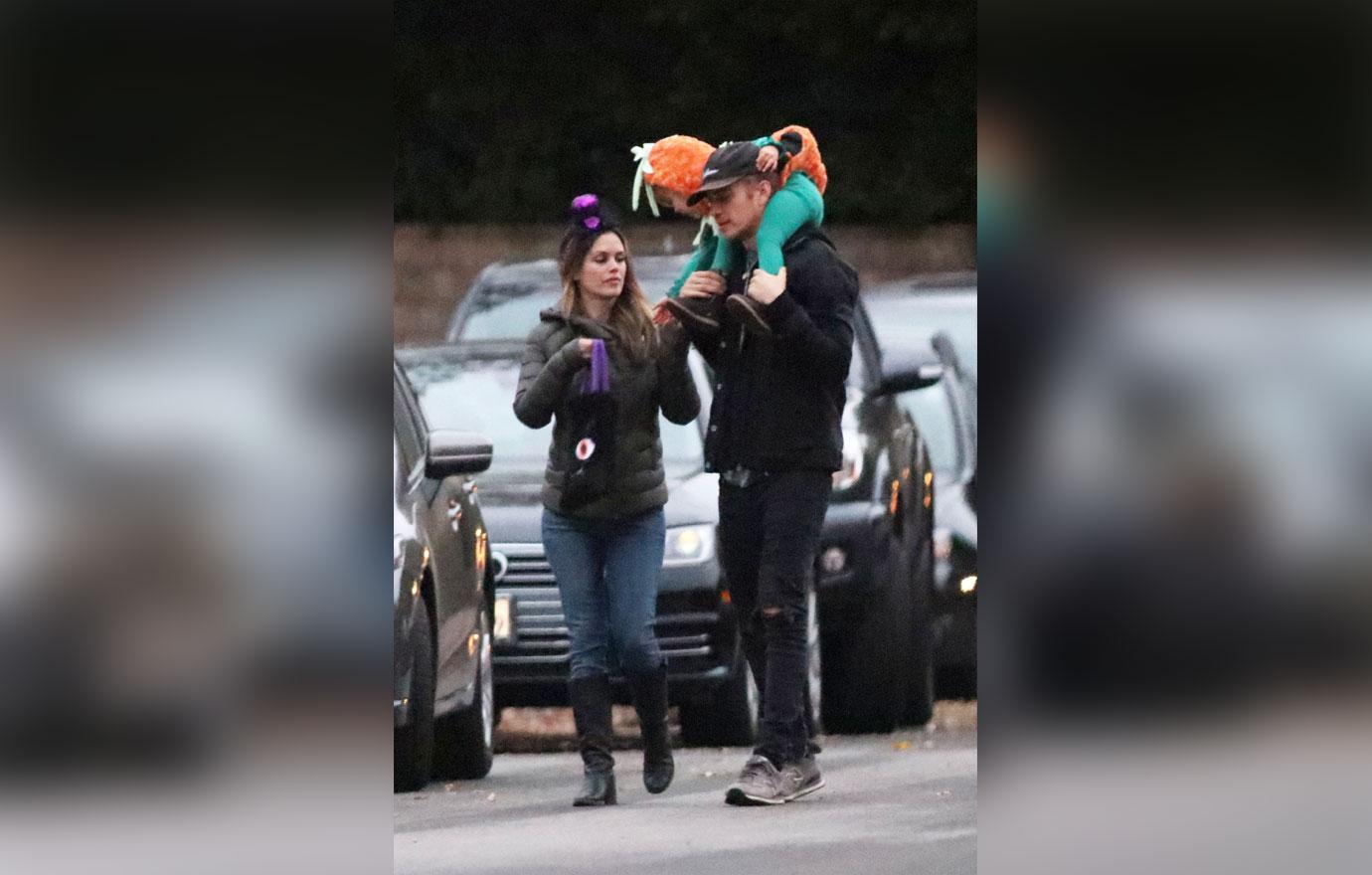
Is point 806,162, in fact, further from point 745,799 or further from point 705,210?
point 745,799

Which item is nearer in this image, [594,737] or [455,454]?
[594,737]

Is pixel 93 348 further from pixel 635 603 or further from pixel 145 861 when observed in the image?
pixel 635 603

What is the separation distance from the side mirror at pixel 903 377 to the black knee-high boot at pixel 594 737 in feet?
9.82

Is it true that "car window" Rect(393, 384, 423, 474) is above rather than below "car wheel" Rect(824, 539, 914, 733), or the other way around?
above

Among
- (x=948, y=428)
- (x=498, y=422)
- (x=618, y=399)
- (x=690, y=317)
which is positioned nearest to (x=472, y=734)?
(x=618, y=399)

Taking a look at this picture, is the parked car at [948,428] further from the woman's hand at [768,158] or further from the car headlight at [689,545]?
the woman's hand at [768,158]

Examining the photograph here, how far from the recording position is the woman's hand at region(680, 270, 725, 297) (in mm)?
8852

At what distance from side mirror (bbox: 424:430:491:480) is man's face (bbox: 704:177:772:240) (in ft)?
4.29

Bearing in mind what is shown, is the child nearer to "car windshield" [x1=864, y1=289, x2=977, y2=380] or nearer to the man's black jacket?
the man's black jacket

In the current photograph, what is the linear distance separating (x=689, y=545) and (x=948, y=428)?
3022 millimetres

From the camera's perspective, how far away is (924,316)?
15.2 metres

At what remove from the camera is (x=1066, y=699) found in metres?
3.68

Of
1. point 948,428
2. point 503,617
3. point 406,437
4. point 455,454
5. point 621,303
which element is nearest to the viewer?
point 621,303

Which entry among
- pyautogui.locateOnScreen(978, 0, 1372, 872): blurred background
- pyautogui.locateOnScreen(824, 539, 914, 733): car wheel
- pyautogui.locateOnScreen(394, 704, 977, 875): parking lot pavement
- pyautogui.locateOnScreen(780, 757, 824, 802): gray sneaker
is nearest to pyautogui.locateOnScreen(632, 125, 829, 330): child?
pyautogui.locateOnScreen(780, 757, 824, 802): gray sneaker
